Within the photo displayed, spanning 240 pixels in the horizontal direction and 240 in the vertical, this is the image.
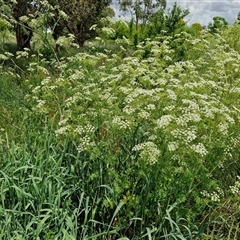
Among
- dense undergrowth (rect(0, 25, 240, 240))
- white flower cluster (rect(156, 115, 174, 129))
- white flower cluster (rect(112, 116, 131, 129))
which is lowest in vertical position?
dense undergrowth (rect(0, 25, 240, 240))

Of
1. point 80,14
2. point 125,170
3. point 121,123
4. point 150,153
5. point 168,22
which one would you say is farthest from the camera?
point 80,14

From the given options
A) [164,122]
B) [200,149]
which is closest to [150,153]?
[164,122]

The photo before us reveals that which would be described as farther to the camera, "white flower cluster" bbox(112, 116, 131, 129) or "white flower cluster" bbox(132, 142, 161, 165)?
"white flower cluster" bbox(112, 116, 131, 129)

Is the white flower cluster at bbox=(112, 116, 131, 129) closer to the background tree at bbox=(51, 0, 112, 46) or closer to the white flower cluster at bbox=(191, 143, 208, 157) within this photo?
the white flower cluster at bbox=(191, 143, 208, 157)

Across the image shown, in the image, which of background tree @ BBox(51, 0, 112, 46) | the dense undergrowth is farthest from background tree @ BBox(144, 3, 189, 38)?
the dense undergrowth

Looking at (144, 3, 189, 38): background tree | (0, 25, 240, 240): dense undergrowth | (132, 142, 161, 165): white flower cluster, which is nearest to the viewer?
(132, 142, 161, 165): white flower cluster

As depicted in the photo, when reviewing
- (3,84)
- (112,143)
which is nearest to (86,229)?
(112,143)

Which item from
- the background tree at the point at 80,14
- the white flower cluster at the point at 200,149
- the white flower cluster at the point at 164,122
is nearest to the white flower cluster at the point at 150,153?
the white flower cluster at the point at 164,122

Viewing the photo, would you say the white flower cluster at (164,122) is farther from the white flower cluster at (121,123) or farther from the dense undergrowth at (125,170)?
the white flower cluster at (121,123)

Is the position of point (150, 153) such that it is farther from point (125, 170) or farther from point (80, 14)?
point (80, 14)

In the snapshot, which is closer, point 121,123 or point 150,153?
point 150,153

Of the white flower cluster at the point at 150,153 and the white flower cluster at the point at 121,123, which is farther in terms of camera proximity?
the white flower cluster at the point at 121,123

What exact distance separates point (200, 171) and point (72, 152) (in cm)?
137

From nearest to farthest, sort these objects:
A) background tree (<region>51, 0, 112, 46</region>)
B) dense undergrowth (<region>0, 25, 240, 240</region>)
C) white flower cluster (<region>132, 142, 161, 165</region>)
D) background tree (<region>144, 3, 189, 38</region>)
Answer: white flower cluster (<region>132, 142, 161, 165</region>), dense undergrowth (<region>0, 25, 240, 240</region>), background tree (<region>144, 3, 189, 38</region>), background tree (<region>51, 0, 112, 46</region>)
